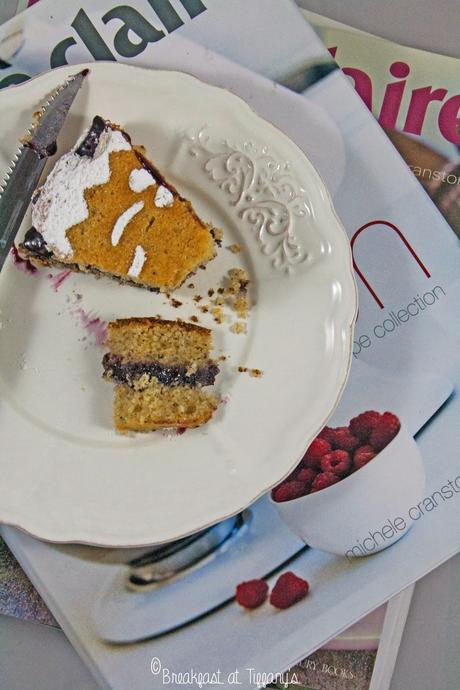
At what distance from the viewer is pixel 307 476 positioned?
1.81 m

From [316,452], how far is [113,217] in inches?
35.6

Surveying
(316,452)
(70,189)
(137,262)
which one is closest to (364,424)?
(316,452)

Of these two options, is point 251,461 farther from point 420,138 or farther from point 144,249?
point 420,138

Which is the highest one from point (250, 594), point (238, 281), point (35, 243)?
point (238, 281)

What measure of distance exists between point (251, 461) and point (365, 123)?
1086mm

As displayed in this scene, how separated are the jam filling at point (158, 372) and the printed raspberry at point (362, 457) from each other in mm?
493

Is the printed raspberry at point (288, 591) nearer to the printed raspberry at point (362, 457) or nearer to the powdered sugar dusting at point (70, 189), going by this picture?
the printed raspberry at point (362, 457)

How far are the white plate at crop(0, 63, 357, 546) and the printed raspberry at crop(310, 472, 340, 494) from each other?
0.20 metres

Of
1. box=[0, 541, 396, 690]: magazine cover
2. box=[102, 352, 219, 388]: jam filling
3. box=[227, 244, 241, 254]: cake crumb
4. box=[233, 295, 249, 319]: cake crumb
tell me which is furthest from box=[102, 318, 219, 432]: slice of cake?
box=[0, 541, 396, 690]: magazine cover

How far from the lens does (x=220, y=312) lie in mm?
1775

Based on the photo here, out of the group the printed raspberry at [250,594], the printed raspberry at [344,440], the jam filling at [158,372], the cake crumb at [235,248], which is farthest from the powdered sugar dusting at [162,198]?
the printed raspberry at [250,594]

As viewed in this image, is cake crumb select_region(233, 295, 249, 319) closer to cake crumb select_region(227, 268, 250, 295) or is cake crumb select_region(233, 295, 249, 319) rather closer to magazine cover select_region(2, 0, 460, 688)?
cake crumb select_region(227, 268, 250, 295)

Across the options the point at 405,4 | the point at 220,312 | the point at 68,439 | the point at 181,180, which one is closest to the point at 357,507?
the point at 220,312

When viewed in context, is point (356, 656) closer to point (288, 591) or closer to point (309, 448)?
point (288, 591)
